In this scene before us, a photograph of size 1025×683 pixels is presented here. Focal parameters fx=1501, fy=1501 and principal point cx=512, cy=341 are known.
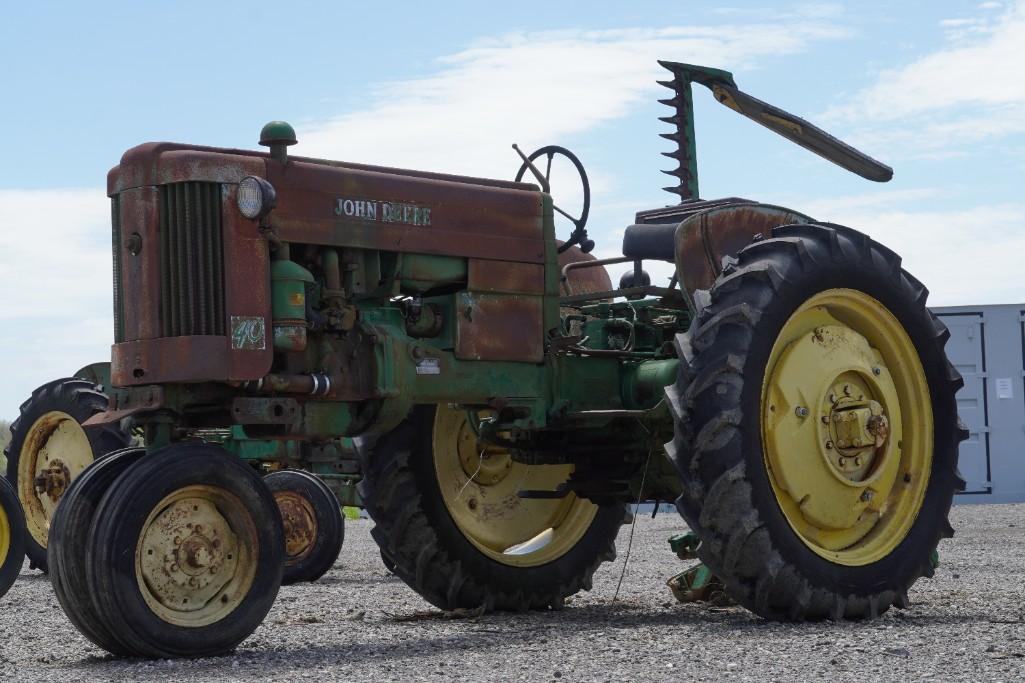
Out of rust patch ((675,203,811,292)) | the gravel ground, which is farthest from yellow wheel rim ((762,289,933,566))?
rust patch ((675,203,811,292))

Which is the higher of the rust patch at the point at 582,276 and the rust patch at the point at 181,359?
the rust patch at the point at 582,276

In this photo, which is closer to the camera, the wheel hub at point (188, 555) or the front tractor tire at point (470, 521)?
the wheel hub at point (188, 555)

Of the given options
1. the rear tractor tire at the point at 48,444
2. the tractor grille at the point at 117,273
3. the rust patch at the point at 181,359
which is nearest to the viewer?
the rust patch at the point at 181,359

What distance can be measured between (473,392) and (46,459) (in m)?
5.65

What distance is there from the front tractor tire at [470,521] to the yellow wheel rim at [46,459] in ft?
14.2

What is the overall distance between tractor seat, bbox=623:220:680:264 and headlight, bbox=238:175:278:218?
2.81 m

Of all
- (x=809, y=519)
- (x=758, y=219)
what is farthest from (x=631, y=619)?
(x=758, y=219)

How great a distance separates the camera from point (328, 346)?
20.8ft

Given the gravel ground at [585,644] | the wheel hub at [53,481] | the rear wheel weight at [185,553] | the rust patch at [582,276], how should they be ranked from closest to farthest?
the gravel ground at [585,644] < the rear wheel weight at [185,553] < the rust patch at [582,276] < the wheel hub at [53,481]

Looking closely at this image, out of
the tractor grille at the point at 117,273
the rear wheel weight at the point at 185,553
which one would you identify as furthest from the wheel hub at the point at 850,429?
the tractor grille at the point at 117,273

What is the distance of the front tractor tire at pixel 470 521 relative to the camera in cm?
751

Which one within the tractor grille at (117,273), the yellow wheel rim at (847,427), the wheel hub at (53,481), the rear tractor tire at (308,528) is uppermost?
the tractor grille at (117,273)

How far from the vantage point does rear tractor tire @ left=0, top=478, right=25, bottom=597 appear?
9281mm

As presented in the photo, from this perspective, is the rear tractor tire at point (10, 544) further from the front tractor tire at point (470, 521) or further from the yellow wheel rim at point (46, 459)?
the front tractor tire at point (470, 521)
